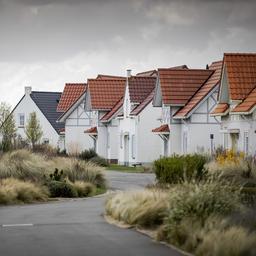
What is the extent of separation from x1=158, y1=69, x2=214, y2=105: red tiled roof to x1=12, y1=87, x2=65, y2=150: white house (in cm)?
3084

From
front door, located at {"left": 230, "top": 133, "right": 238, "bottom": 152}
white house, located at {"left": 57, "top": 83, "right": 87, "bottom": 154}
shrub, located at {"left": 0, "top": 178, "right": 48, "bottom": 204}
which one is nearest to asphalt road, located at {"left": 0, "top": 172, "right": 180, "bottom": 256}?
shrub, located at {"left": 0, "top": 178, "right": 48, "bottom": 204}

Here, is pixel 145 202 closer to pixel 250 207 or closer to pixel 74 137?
pixel 250 207

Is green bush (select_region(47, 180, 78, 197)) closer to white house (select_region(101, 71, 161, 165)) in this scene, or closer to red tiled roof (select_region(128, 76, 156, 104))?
white house (select_region(101, 71, 161, 165))

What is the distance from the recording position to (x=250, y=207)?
55.2ft

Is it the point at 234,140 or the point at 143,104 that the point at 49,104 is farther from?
the point at 234,140

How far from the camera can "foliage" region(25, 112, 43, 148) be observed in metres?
79.4

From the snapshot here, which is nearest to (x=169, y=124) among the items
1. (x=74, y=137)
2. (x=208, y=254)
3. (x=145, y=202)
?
(x=74, y=137)

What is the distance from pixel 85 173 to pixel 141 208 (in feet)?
48.1

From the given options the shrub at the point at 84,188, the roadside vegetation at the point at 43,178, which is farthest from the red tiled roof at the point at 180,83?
the shrub at the point at 84,188

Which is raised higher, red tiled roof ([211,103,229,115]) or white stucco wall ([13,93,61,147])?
white stucco wall ([13,93,61,147])

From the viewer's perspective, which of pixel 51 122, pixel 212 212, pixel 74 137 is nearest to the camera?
pixel 212 212

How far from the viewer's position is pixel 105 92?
67.9 meters

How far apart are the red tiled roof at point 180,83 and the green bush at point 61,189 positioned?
2279cm

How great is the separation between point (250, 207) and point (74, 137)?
56.6 metres
